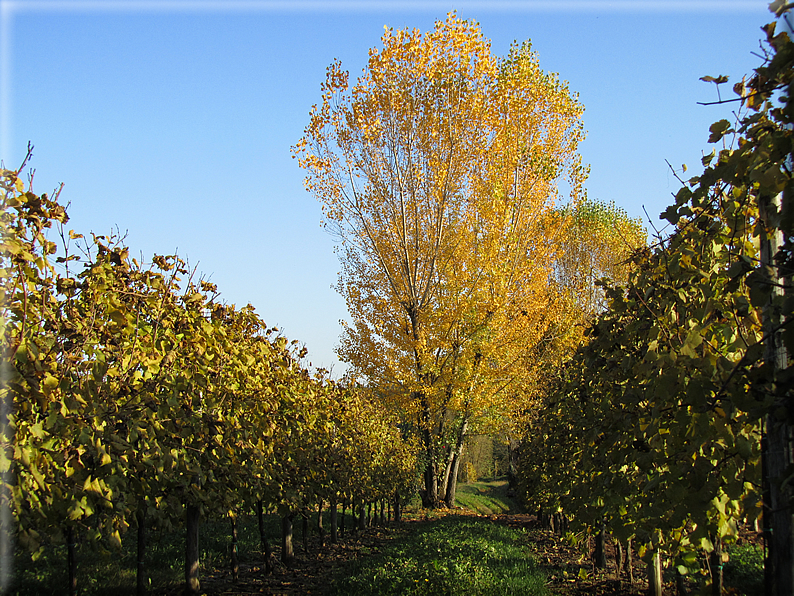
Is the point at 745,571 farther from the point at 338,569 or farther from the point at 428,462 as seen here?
the point at 428,462

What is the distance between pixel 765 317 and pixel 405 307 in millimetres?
15352

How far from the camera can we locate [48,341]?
3.64 meters

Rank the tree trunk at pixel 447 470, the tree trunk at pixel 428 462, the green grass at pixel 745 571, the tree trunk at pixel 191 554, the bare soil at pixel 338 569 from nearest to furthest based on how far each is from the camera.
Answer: the tree trunk at pixel 191 554 → the green grass at pixel 745 571 → the bare soil at pixel 338 569 → the tree trunk at pixel 428 462 → the tree trunk at pixel 447 470

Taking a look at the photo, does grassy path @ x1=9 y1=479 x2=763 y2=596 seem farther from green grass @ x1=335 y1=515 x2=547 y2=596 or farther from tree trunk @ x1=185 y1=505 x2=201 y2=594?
tree trunk @ x1=185 y1=505 x2=201 y2=594

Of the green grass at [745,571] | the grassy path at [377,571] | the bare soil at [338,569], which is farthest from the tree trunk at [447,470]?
the green grass at [745,571]

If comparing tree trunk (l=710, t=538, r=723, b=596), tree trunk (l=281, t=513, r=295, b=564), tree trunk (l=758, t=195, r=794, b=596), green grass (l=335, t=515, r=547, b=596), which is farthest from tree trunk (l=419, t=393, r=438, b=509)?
tree trunk (l=758, t=195, r=794, b=596)

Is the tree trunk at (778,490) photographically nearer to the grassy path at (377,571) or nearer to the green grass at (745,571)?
the grassy path at (377,571)

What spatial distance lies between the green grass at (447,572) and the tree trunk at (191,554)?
1704mm

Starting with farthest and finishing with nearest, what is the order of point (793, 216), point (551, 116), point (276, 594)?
point (551, 116)
point (276, 594)
point (793, 216)

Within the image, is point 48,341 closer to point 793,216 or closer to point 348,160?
point 793,216

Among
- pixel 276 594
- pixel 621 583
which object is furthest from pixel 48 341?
pixel 621 583

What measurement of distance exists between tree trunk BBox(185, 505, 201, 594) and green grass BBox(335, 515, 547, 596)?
67.1 inches

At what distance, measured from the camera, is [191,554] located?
670cm

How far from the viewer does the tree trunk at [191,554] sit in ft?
21.7
